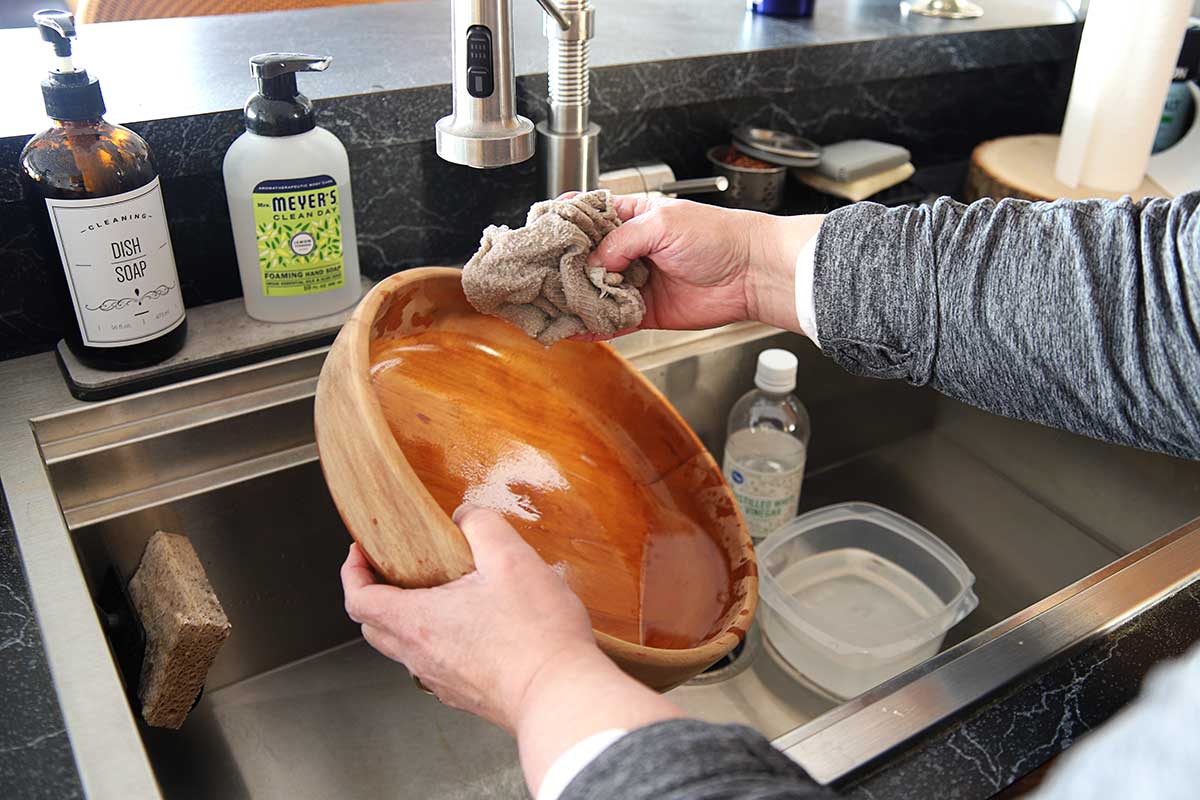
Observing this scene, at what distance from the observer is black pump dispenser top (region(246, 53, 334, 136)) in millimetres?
745

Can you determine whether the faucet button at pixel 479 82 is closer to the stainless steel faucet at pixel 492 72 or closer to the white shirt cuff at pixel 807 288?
the stainless steel faucet at pixel 492 72

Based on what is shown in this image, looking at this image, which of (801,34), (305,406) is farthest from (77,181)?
(801,34)

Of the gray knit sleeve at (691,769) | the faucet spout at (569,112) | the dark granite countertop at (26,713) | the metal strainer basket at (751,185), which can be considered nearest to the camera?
the gray knit sleeve at (691,769)

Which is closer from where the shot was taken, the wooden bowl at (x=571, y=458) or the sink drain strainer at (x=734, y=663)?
the wooden bowl at (x=571, y=458)

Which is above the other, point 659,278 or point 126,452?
point 659,278

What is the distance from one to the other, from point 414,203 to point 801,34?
506 millimetres

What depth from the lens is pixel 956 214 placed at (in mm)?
687

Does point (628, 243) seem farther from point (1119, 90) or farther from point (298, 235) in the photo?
point (1119, 90)

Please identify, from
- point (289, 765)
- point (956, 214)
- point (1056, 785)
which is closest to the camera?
point (1056, 785)

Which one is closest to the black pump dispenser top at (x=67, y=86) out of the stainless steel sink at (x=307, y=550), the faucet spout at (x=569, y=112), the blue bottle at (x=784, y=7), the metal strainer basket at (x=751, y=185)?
the stainless steel sink at (x=307, y=550)

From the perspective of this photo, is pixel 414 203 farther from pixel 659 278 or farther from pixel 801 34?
pixel 801 34

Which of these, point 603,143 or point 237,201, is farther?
point 603,143

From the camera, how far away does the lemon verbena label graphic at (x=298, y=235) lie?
2.60 feet

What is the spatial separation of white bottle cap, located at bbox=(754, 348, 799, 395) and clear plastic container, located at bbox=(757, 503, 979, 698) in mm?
131
